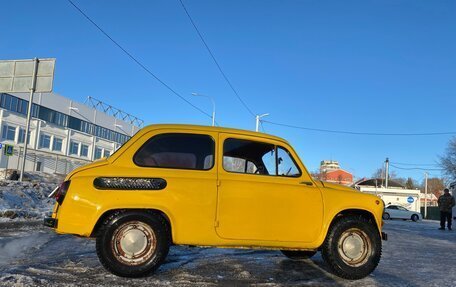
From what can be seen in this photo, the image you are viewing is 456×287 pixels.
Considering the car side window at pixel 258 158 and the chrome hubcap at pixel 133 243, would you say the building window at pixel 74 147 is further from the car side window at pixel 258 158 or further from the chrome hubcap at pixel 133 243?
the chrome hubcap at pixel 133 243

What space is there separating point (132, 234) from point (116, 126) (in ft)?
251

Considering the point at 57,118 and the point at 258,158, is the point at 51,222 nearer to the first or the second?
the point at 258,158

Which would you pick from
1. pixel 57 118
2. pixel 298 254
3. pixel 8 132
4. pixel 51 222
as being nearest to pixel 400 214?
pixel 298 254

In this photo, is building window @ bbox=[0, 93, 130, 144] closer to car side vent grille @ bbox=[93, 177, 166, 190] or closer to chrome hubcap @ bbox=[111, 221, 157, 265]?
car side vent grille @ bbox=[93, 177, 166, 190]

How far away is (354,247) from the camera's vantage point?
6.11m

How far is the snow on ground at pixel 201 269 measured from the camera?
5293 mm

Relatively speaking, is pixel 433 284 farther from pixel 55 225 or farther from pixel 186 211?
pixel 55 225

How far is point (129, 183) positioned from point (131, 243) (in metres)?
0.69

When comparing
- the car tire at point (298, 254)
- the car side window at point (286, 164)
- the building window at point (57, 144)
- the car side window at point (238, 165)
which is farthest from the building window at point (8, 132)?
the car side window at point (286, 164)

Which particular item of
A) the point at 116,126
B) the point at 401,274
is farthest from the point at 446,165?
the point at 401,274

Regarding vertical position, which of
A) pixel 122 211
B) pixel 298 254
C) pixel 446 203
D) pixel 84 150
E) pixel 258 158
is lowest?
pixel 298 254

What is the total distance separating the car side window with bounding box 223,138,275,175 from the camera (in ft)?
19.6

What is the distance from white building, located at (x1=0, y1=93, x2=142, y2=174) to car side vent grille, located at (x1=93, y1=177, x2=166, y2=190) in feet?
146

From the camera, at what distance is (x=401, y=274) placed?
6480mm
